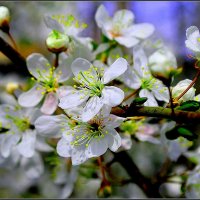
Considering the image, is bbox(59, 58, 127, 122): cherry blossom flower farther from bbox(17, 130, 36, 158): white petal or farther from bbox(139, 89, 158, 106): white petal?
bbox(17, 130, 36, 158): white petal

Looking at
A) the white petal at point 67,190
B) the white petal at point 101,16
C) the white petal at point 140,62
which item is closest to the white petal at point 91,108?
the white petal at point 140,62

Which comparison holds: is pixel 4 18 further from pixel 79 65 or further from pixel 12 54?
pixel 79 65

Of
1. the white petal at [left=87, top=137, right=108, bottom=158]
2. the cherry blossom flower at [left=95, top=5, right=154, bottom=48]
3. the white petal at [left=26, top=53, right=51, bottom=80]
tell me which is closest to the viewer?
the white petal at [left=87, top=137, right=108, bottom=158]

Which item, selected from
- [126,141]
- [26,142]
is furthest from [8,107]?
[126,141]

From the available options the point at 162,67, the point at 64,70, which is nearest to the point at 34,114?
the point at 64,70

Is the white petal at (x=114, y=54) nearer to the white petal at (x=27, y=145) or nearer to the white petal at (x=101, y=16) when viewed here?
the white petal at (x=101, y=16)

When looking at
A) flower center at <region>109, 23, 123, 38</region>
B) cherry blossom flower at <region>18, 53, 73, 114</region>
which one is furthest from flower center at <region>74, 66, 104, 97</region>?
flower center at <region>109, 23, 123, 38</region>
